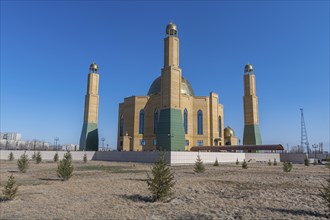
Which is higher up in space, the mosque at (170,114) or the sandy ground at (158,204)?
the mosque at (170,114)

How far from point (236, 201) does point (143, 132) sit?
4343cm

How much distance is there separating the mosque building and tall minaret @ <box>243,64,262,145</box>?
548 cm

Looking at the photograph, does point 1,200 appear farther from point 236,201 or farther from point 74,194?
point 236,201

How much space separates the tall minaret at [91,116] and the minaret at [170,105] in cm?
1983

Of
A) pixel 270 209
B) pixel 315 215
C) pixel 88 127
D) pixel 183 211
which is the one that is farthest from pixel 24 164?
pixel 88 127

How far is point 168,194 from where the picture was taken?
9.39 metres

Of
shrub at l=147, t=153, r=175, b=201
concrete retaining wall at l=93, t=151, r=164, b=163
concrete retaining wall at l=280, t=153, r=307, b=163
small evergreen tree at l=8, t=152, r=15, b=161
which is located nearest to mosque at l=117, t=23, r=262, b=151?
concrete retaining wall at l=93, t=151, r=164, b=163

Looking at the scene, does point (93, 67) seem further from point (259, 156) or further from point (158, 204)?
point (158, 204)

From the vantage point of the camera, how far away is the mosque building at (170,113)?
138 feet

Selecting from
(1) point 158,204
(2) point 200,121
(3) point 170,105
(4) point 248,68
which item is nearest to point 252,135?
(2) point 200,121

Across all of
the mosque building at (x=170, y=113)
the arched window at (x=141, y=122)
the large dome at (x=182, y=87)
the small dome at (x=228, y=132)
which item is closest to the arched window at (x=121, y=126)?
the mosque building at (x=170, y=113)

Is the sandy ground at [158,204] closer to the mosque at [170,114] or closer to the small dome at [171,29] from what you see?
the mosque at [170,114]

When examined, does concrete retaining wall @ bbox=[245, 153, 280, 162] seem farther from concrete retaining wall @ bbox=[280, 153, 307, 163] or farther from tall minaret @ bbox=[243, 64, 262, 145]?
tall minaret @ bbox=[243, 64, 262, 145]

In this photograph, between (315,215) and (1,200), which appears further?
(1,200)
